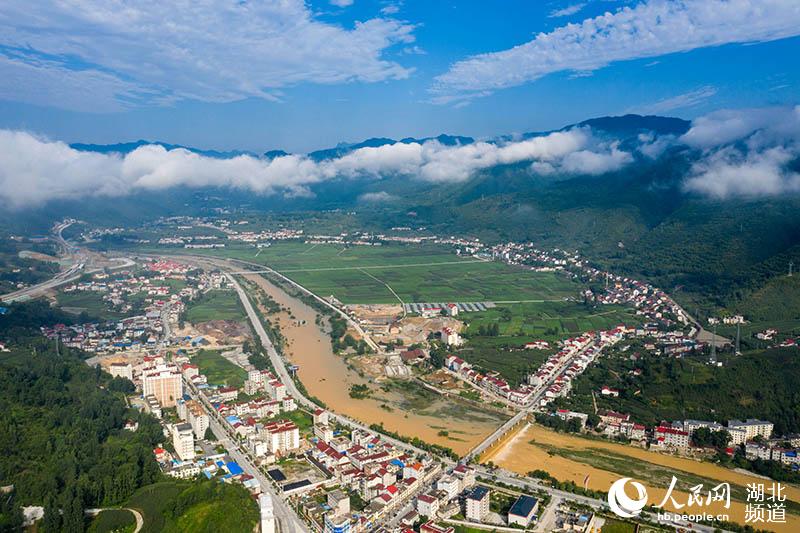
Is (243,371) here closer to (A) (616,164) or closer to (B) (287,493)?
(B) (287,493)

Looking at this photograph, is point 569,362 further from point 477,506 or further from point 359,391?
point 477,506

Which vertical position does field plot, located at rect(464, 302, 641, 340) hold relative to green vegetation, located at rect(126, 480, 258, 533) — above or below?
above

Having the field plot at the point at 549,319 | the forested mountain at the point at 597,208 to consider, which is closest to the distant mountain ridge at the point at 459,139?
the forested mountain at the point at 597,208

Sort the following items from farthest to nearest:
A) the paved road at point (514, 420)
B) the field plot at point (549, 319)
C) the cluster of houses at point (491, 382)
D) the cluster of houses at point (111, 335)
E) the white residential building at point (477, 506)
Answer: the field plot at point (549, 319) → the cluster of houses at point (111, 335) → the cluster of houses at point (491, 382) → the paved road at point (514, 420) → the white residential building at point (477, 506)

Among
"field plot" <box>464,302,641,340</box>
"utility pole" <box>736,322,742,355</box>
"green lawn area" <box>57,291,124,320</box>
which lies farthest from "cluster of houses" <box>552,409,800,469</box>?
"green lawn area" <box>57,291,124,320</box>

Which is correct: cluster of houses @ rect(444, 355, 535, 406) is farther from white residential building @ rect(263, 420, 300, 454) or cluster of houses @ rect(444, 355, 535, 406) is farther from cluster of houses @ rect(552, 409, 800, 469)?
white residential building @ rect(263, 420, 300, 454)

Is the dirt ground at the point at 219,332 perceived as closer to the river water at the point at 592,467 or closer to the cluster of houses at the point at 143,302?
the cluster of houses at the point at 143,302
